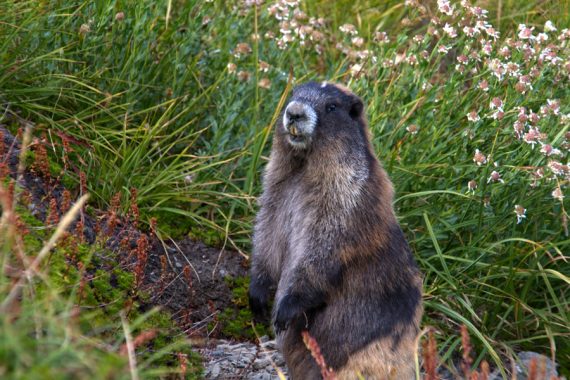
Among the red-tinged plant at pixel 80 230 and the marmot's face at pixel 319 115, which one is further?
the marmot's face at pixel 319 115

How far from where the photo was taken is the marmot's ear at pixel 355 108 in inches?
194

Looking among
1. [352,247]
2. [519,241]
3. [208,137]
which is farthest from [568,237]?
[208,137]

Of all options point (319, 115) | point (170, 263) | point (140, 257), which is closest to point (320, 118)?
point (319, 115)

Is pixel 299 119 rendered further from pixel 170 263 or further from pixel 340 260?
pixel 170 263

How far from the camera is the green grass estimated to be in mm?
5812

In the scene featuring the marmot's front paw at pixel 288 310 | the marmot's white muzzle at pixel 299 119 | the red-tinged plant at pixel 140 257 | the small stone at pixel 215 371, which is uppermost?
the marmot's white muzzle at pixel 299 119

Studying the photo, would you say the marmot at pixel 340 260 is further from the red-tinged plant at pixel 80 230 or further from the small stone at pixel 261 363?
the red-tinged plant at pixel 80 230

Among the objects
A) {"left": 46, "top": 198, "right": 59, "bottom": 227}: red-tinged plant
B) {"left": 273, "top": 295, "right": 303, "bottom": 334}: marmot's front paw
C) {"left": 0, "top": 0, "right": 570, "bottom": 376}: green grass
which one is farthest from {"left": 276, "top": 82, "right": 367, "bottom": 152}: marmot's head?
{"left": 46, "top": 198, "right": 59, "bottom": 227}: red-tinged plant

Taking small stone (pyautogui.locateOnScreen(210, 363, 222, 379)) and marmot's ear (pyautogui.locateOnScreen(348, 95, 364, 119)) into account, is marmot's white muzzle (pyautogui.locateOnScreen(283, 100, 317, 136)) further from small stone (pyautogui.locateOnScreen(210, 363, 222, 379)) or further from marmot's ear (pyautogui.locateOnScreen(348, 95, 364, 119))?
small stone (pyautogui.locateOnScreen(210, 363, 222, 379))

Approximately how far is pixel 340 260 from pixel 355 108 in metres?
0.89

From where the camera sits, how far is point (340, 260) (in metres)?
4.59

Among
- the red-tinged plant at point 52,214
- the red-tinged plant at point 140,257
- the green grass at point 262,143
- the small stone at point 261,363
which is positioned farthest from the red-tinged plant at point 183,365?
the green grass at point 262,143

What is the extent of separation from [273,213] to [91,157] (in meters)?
1.43

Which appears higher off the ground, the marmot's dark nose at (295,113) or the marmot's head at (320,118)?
the marmot's dark nose at (295,113)
